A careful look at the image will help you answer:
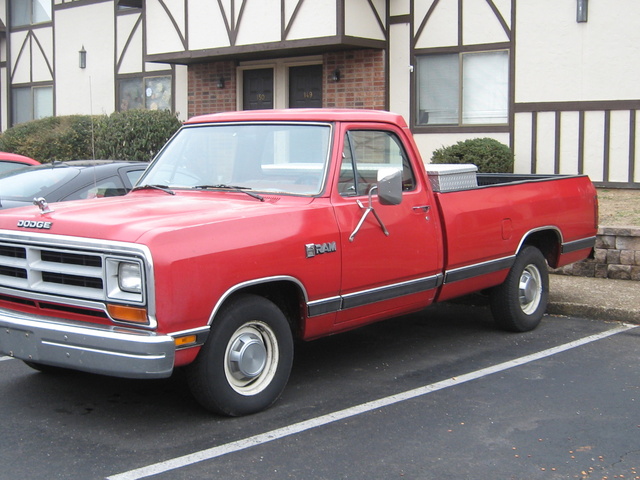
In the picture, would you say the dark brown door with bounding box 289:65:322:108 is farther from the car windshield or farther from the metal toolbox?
the metal toolbox

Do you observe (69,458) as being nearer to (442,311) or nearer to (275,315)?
(275,315)

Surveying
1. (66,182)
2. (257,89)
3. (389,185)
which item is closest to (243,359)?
(389,185)

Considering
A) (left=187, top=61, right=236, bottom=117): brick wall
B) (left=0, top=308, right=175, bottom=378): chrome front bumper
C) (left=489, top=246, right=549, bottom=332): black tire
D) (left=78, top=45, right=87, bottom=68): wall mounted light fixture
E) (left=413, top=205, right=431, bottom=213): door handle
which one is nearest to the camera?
(left=0, top=308, right=175, bottom=378): chrome front bumper

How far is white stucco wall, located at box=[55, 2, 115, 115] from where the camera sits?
811 inches

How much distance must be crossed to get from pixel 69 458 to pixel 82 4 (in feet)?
61.1

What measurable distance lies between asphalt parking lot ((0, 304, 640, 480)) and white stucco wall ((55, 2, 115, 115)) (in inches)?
603

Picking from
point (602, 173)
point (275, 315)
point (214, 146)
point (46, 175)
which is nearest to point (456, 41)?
point (602, 173)


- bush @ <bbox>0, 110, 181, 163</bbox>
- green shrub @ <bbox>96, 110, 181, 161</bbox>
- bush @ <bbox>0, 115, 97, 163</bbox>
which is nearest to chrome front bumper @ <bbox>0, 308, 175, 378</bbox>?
bush @ <bbox>0, 110, 181, 163</bbox>

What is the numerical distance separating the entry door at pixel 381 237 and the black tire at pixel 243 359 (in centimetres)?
62

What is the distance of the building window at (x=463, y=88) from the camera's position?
15.0 meters

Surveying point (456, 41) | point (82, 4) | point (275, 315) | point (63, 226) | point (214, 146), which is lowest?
point (275, 315)

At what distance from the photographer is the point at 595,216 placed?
8305 millimetres

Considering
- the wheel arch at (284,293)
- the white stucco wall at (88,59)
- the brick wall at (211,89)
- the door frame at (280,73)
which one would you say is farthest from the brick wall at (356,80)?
the wheel arch at (284,293)

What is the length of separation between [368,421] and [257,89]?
13576 mm
